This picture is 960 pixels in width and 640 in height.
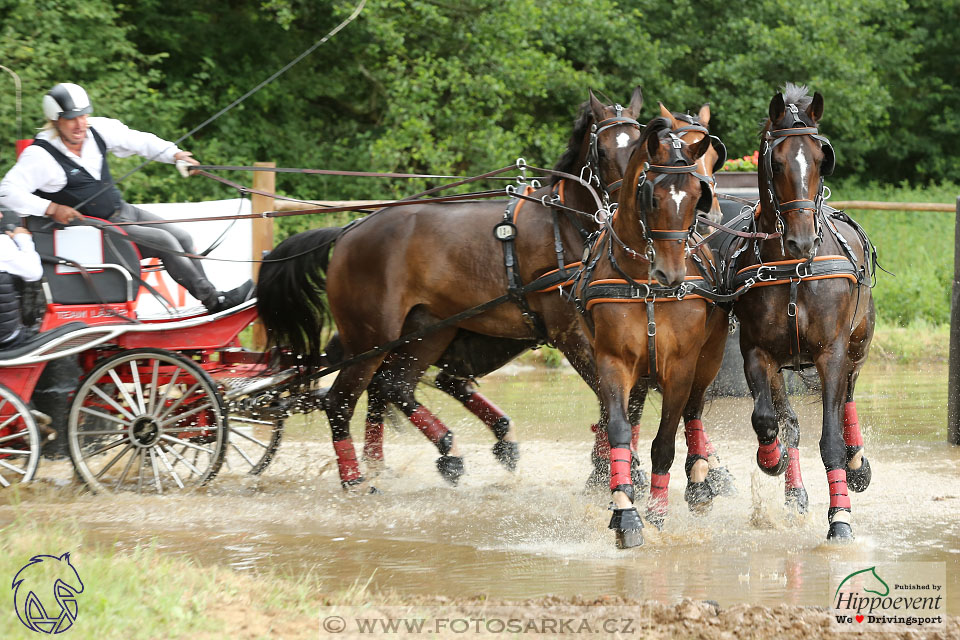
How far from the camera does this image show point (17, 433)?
5.98 metres

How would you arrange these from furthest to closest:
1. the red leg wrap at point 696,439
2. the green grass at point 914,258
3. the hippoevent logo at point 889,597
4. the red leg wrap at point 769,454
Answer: the green grass at point 914,258, the red leg wrap at point 696,439, the red leg wrap at point 769,454, the hippoevent logo at point 889,597

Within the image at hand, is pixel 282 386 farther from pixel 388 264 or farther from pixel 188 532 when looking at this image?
pixel 188 532

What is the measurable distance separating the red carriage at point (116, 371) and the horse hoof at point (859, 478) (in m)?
3.41

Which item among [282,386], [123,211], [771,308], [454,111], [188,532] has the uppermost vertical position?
[454,111]

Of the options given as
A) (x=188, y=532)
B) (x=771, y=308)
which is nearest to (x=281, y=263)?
(x=188, y=532)

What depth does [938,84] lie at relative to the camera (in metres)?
18.9

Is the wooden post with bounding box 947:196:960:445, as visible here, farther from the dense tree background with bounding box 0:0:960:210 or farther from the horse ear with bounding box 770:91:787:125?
the dense tree background with bounding box 0:0:960:210

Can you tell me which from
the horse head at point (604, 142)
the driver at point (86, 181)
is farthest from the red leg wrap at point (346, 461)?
the horse head at point (604, 142)

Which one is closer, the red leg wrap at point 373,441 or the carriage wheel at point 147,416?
the carriage wheel at point 147,416

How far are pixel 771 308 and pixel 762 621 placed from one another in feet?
6.26

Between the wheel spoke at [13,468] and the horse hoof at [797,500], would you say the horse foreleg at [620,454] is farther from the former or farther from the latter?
the wheel spoke at [13,468]

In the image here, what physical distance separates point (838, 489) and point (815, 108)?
181cm

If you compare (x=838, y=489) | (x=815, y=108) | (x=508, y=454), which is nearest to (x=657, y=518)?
(x=838, y=489)

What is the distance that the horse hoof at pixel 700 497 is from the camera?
543cm
